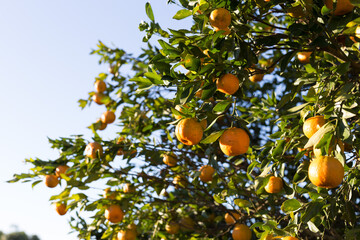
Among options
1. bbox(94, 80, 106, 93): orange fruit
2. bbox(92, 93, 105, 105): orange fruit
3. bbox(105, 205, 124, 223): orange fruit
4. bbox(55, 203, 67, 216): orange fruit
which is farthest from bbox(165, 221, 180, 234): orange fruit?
bbox(94, 80, 106, 93): orange fruit

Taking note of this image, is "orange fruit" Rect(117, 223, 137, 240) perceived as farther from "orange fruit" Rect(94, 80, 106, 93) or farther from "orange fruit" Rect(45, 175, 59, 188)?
"orange fruit" Rect(94, 80, 106, 93)

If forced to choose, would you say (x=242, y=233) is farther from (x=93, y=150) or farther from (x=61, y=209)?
(x=61, y=209)

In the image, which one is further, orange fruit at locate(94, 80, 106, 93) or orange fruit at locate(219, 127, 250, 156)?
orange fruit at locate(94, 80, 106, 93)

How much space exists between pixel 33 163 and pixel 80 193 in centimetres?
86

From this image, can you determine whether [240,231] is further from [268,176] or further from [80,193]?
[80,193]

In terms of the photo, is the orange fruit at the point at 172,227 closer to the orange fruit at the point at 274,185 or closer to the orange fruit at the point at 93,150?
the orange fruit at the point at 93,150

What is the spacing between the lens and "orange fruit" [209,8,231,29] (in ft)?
6.52

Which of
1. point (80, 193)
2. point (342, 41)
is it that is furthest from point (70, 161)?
point (342, 41)

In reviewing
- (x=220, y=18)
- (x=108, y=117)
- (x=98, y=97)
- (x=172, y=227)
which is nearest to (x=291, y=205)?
(x=220, y=18)

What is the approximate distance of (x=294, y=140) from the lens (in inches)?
89.7

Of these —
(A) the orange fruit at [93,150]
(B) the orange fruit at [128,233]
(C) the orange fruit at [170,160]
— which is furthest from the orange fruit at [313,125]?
(B) the orange fruit at [128,233]

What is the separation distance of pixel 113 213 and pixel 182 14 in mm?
1978

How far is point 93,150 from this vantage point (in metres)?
3.35

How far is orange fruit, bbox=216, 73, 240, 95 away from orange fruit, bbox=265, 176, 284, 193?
2.67 ft
